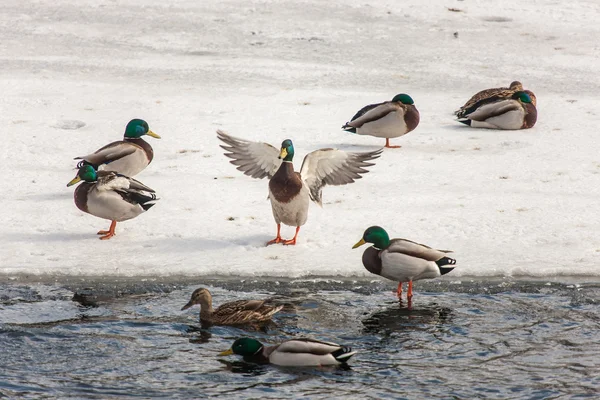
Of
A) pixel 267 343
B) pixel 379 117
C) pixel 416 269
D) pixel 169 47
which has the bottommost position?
pixel 267 343

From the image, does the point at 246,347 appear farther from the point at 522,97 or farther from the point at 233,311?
the point at 522,97

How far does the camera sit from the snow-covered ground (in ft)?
27.6

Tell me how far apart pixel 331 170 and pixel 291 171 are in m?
0.54

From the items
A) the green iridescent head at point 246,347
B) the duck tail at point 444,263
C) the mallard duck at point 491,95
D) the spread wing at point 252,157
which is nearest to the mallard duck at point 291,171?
the spread wing at point 252,157

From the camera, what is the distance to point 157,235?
8.73 meters

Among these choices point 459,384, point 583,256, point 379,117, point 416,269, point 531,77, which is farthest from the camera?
point 531,77

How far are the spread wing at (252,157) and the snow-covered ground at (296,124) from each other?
1.26 ft

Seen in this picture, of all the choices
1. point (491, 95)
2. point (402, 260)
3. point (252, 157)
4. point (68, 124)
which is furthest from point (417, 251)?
point (68, 124)

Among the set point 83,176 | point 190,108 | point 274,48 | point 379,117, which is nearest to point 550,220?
point 379,117

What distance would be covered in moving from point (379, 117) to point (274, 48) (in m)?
3.76

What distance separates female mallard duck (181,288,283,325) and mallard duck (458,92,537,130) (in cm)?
567

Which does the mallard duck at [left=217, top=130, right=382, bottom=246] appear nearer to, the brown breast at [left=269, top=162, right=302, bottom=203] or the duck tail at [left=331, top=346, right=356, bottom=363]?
the brown breast at [left=269, top=162, right=302, bottom=203]

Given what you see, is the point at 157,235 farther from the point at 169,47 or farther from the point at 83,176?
the point at 169,47

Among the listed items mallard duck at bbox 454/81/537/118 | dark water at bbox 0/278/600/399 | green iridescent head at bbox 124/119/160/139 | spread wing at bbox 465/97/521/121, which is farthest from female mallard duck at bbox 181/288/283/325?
mallard duck at bbox 454/81/537/118
